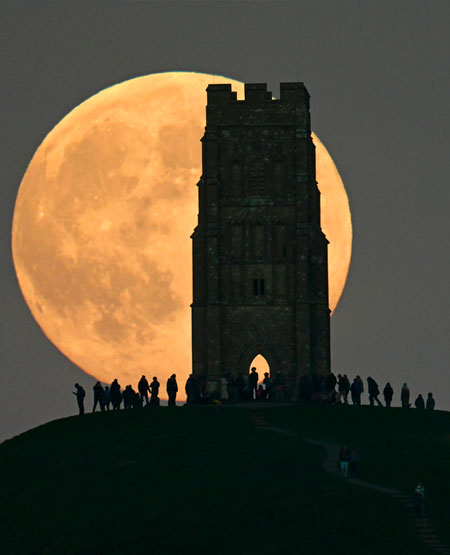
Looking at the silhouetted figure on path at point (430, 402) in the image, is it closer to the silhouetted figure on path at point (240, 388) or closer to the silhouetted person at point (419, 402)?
the silhouetted person at point (419, 402)

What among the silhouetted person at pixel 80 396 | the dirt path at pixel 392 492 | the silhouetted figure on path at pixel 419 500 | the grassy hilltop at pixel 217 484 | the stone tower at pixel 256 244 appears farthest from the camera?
the stone tower at pixel 256 244

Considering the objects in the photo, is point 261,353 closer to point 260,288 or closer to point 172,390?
point 260,288

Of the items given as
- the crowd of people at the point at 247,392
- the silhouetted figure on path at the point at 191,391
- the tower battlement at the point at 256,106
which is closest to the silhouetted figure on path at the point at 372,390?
the crowd of people at the point at 247,392

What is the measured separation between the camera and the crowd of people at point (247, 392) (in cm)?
7231

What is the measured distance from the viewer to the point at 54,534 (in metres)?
46.1

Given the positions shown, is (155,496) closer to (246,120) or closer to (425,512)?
(425,512)

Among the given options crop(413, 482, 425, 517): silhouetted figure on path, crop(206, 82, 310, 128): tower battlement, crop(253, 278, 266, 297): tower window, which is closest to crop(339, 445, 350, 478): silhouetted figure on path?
crop(413, 482, 425, 517): silhouetted figure on path

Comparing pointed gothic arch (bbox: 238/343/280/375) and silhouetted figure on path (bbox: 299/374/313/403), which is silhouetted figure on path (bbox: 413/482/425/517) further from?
pointed gothic arch (bbox: 238/343/280/375)

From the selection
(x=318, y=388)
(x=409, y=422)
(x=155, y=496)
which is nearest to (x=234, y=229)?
(x=318, y=388)

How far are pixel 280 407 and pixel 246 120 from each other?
23790 millimetres

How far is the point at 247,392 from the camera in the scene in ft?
252

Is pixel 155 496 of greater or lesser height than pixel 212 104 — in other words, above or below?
below

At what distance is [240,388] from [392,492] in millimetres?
30536

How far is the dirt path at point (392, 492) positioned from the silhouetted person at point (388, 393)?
478 inches
